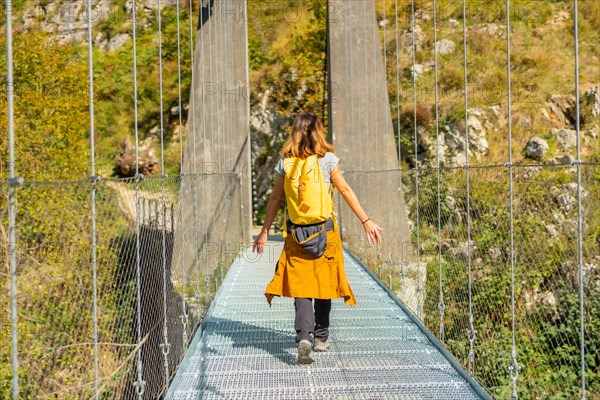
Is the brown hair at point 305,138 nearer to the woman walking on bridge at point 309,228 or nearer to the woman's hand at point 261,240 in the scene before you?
the woman walking on bridge at point 309,228

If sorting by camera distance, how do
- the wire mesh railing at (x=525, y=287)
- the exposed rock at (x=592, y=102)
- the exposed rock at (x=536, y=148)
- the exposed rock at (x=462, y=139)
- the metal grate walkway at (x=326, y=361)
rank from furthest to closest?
the exposed rock at (x=592, y=102) → the exposed rock at (x=462, y=139) → the exposed rock at (x=536, y=148) → the wire mesh railing at (x=525, y=287) → the metal grate walkway at (x=326, y=361)

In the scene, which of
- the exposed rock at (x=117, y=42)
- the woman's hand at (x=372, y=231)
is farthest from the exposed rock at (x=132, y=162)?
the woman's hand at (x=372, y=231)

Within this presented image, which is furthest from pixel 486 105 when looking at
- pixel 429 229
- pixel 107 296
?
pixel 107 296

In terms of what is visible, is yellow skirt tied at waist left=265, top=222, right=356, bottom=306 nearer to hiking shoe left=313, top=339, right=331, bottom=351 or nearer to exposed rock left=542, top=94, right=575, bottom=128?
hiking shoe left=313, top=339, right=331, bottom=351

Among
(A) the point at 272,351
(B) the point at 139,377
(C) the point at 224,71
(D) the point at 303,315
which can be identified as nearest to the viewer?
(B) the point at 139,377

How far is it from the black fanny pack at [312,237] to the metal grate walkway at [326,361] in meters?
0.46

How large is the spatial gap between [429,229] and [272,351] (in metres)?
3.92

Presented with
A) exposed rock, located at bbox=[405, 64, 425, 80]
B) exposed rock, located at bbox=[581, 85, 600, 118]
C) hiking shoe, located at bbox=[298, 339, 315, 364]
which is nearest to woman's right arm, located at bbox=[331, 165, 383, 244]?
hiking shoe, located at bbox=[298, 339, 315, 364]

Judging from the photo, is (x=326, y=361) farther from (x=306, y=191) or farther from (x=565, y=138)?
(x=565, y=138)

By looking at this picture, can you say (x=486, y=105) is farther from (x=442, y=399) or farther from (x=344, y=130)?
(x=442, y=399)

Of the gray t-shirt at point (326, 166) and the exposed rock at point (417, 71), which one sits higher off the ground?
the exposed rock at point (417, 71)

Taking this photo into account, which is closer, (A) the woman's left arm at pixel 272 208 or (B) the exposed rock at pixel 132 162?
(A) the woman's left arm at pixel 272 208

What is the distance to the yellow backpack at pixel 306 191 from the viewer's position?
229 cm

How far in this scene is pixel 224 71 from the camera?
250 inches
